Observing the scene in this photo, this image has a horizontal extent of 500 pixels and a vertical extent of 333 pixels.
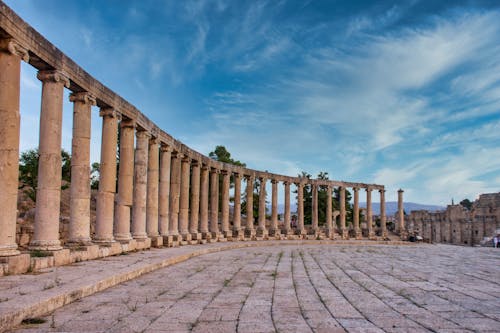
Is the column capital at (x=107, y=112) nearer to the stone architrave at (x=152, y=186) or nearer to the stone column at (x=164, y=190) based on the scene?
the stone architrave at (x=152, y=186)

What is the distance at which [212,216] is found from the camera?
3672 cm

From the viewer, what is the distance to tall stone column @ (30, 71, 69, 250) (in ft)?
47.4

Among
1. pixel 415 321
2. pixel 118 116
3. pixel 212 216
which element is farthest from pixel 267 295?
pixel 212 216

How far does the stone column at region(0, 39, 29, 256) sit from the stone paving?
3760mm

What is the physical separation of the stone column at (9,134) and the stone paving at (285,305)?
3760 mm

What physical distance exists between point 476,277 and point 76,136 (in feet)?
48.8

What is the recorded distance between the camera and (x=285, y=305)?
8.70 m

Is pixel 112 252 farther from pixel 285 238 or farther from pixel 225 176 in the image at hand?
pixel 285 238

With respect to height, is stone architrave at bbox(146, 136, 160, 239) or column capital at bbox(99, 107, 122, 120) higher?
column capital at bbox(99, 107, 122, 120)

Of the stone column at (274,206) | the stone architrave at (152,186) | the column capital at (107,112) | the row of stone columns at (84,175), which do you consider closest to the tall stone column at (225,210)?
the row of stone columns at (84,175)

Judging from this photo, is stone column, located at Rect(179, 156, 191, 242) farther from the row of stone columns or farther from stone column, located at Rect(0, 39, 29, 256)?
stone column, located at Rect(0, 39, 29, 256)

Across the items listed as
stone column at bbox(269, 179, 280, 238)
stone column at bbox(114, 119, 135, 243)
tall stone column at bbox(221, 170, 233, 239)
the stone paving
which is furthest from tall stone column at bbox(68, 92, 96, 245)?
stone column at bbox(269, 179, 280, 238)

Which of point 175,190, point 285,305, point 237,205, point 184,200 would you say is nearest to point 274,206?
point 237,205

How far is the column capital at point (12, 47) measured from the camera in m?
12.3
